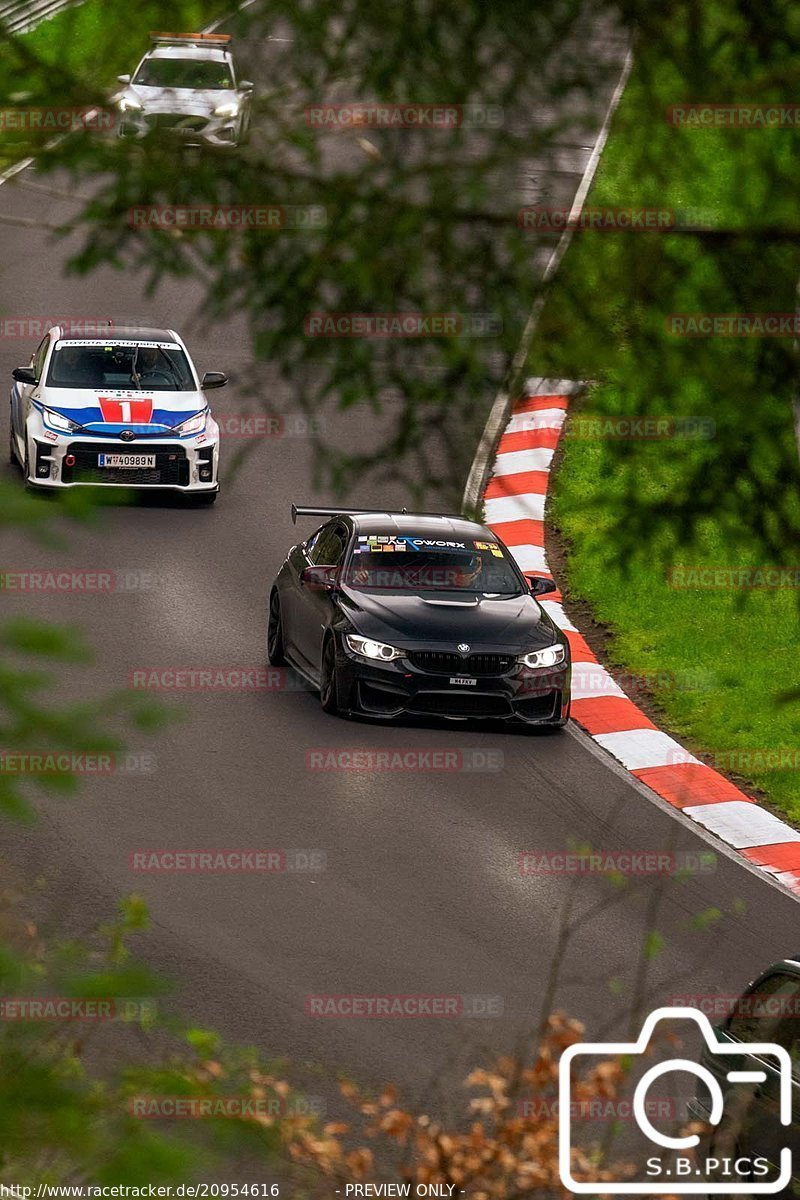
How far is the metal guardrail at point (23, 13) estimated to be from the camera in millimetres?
4238

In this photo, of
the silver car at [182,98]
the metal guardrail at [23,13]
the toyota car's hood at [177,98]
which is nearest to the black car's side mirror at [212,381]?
the toyota car's hood at [177,98]

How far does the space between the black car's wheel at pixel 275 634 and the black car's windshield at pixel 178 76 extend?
10644 mm

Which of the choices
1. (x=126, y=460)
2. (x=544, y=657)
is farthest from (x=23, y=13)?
(x=126, y=460)

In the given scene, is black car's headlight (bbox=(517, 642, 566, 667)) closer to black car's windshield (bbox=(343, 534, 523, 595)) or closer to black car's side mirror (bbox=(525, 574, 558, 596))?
black car's side mirror (bbox=(525, 574, 558, 596))

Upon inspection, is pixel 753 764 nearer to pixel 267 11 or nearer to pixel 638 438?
pixel 638 438

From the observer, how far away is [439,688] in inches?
565

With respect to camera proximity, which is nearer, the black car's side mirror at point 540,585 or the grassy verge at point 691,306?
the grassy verge at point 691,306

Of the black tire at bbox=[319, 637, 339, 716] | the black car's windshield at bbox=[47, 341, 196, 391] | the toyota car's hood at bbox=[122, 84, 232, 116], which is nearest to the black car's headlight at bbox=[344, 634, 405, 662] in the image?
the black tire at bbox=[319, 637, 339, 716]

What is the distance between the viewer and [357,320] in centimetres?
579

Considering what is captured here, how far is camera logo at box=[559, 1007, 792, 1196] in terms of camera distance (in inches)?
220

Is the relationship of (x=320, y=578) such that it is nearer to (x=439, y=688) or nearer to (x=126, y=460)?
(x=439, y=688)

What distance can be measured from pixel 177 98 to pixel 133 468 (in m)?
15.3

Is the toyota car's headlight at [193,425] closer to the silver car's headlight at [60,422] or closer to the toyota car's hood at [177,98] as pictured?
the silver car's headlight at [60,422]

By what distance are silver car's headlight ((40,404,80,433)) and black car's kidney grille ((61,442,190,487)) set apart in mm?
238
